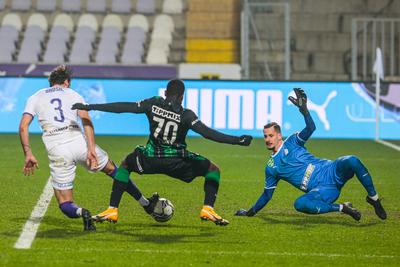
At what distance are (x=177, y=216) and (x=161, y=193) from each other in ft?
7.60

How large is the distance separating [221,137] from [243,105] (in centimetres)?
1370

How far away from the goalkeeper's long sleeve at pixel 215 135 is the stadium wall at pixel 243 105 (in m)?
13.3

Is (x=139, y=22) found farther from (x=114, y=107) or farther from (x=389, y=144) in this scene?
(x=114, y=107)

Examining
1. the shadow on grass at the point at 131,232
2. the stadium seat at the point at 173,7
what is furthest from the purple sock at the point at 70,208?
the stadium seat at the point at 173,7

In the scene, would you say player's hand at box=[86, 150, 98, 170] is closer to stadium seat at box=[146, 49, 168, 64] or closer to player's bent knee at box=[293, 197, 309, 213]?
player's bent knee at box=[293, 197, 309, 213]

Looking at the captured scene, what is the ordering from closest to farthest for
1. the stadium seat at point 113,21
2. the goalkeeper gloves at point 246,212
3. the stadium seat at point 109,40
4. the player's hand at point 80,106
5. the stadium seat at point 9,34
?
the player's hand at point 80,106 < the goalkeeper gloves at point 246,212 < the stadium seat at point 109,40 < the stadium seat at point 9,34 < the stadium seat at point 113,21

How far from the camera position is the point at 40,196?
12961mm

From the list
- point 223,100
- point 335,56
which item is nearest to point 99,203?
point 223,100

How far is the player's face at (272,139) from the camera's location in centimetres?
1085

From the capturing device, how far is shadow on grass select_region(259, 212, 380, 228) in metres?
10.9

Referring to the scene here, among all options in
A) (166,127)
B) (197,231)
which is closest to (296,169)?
(197,231)

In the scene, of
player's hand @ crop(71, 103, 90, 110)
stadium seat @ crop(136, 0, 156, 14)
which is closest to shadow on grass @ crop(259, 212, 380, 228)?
player's hand @ crop(71, 103, 90, 110)

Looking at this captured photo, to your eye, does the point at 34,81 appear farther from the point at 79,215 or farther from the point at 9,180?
the point at 79,215

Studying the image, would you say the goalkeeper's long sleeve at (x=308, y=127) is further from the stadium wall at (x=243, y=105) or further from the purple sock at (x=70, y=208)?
the stadium wall at (x=243, y=105)
